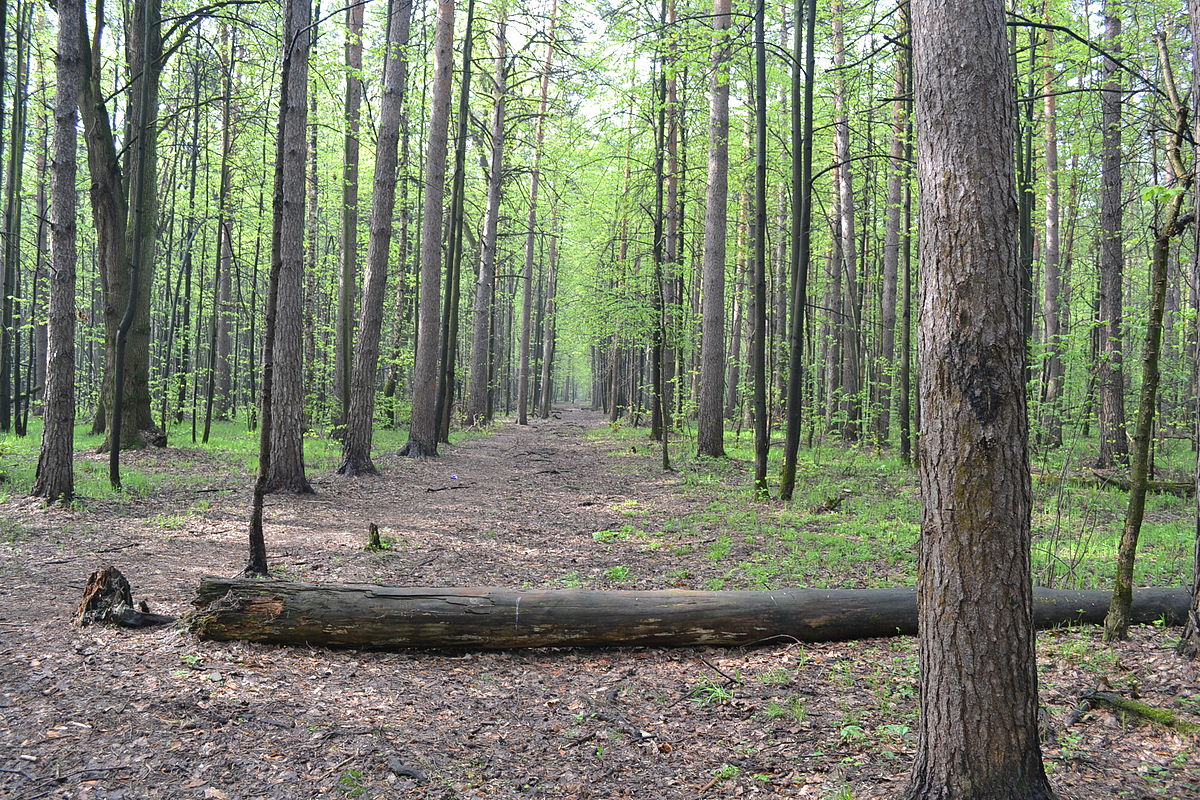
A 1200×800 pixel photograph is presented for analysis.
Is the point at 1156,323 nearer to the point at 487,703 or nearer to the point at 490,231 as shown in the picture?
the point at 487,703

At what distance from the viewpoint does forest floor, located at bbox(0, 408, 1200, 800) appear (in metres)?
3.18

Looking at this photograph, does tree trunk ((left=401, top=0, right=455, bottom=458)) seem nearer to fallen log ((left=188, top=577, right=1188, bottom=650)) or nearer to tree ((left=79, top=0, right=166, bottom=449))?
tree ((left=79, top=0, right=166, bottom=449))

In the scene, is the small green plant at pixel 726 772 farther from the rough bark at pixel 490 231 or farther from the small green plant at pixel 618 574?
the rough bark at pixel 490 231

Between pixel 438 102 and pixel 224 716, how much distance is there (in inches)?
530

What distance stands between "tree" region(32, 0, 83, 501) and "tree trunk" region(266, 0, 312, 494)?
227 cm

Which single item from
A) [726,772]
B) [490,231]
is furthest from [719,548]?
[490,231]

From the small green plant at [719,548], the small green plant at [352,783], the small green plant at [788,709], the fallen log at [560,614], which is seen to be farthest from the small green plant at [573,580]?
the small green plant at [352,783]

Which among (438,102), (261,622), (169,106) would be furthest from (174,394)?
(261,622)

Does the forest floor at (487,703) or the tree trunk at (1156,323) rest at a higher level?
the tree trunk at (1156,323)

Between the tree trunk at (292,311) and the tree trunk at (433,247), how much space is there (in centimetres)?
457

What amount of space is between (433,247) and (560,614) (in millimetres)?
11569

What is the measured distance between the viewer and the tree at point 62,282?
8086 mm

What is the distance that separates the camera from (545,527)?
891 centimetres

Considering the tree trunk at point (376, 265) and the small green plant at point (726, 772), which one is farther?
the tree trunk at point (376, 265)
